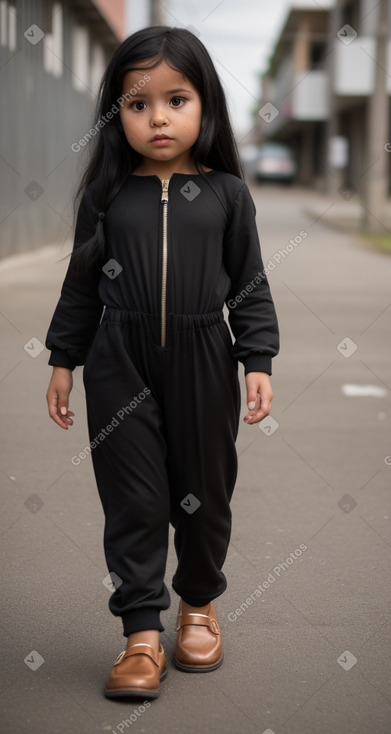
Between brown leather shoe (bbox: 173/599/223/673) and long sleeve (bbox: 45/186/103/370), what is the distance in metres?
0.79

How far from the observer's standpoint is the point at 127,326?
115 inches

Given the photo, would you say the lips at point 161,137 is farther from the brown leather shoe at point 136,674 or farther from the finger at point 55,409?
the brown leather shoe at point 136,674

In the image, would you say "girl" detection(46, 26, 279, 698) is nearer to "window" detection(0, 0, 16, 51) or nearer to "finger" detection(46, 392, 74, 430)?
"finger" detection(46, 392, 74, 430)

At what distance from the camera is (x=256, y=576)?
12.6 feet

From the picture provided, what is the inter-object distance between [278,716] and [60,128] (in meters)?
16.1

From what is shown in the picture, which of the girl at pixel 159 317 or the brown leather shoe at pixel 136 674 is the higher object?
the girl at pixel 159 317

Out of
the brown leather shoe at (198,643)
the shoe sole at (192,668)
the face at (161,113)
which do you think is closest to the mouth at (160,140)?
the face at (161,113)

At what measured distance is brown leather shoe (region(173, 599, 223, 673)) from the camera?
3072 mm

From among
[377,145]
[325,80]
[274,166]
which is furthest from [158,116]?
[274,166]

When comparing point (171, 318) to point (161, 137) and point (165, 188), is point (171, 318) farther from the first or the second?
point (161, 137)

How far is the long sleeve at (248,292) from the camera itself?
2996mm

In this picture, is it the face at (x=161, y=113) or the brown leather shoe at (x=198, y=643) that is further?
the brown leather shoe at (x=198, y=643)

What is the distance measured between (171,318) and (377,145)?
16.8 metres

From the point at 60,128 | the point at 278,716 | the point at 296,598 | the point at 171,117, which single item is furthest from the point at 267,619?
the point at 60,128
